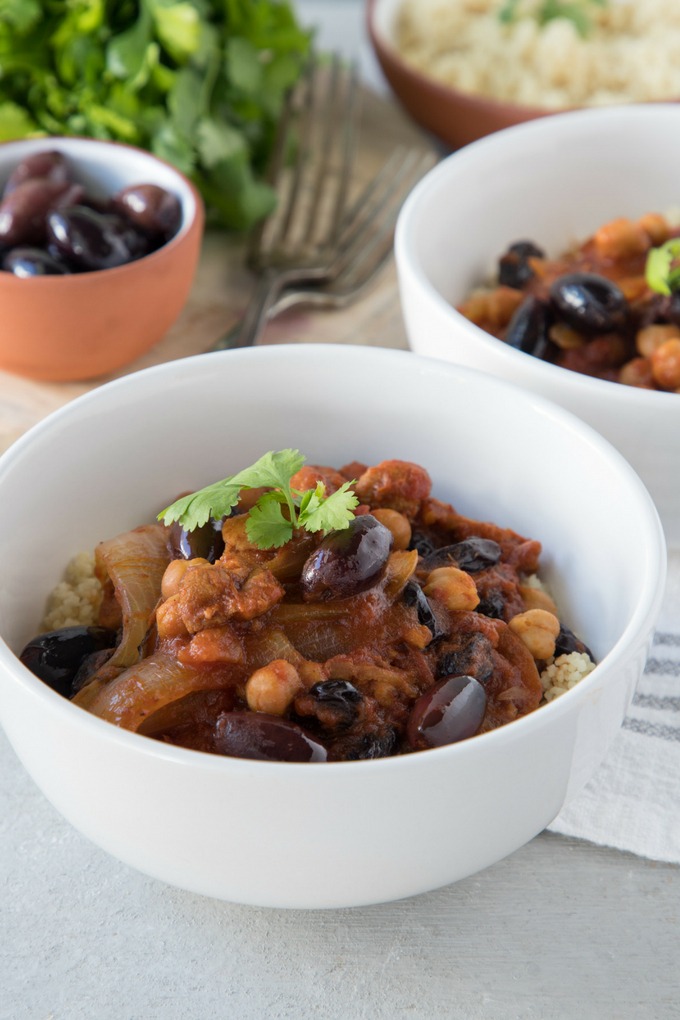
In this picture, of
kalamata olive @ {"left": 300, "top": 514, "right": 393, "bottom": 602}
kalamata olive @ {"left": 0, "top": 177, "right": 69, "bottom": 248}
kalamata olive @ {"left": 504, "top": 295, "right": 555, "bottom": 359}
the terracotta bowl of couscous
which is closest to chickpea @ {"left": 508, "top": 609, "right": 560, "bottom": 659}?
kalamata olive @ {"left": 300, "top": 514, "right": 393, "bottom": 602}

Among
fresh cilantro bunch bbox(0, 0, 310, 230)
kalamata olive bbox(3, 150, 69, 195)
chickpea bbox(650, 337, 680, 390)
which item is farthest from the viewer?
fresh cilantro bunch bbox(0, 0, 310, 230)

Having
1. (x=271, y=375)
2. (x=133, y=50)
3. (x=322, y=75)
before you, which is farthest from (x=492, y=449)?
(x=322, y=75)

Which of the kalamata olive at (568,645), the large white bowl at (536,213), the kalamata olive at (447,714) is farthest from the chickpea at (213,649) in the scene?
the large white bowl at (536,213)

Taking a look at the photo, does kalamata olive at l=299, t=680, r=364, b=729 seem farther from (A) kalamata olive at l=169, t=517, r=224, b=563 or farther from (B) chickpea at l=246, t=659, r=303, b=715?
(A) kalamata olive at l=169, t=517, r=224, b=563

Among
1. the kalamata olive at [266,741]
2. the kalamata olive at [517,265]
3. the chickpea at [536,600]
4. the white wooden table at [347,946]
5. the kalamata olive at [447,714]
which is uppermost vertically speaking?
the kalamata olive at [266,741]

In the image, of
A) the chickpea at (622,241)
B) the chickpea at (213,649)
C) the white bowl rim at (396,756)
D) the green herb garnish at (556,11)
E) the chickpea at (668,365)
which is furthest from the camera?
the green herb garnish at (556,11)

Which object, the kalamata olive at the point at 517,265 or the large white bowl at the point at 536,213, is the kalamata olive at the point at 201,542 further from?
the kalamata olive at the point at 517,265

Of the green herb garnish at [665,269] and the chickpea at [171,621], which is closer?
the chickpea at [171,621]
